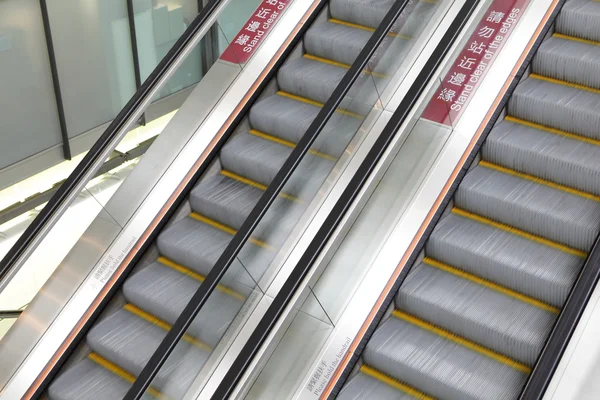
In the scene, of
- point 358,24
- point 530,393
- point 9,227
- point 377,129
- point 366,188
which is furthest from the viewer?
point 9,227

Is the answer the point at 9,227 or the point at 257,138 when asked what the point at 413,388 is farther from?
the point at 9,227

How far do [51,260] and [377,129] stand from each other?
2.94 m

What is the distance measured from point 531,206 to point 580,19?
1.64m

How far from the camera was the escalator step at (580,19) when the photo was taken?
578 centimetres

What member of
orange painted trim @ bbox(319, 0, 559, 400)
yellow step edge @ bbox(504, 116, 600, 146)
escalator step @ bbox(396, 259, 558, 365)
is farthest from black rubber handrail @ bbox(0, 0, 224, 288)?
yellow step edge @ bbox(504, 116, 600, 146)

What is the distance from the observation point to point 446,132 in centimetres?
563

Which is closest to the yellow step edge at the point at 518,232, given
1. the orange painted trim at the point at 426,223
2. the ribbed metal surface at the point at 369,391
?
the orange painted trim at the point at 426,223

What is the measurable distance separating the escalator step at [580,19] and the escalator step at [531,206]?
131 cm

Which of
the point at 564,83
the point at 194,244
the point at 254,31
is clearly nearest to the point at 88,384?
the point at 194,244

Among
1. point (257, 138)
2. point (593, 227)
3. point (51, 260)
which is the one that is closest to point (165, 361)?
point (51, 260)

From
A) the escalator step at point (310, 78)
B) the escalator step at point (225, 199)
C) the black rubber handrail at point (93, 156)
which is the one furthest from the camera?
the escalator step at point (310, 78)

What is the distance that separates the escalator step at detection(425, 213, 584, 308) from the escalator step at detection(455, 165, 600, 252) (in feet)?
0.32

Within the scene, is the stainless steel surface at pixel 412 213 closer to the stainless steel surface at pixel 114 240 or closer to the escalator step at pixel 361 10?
the escalator step at pixel 361 10

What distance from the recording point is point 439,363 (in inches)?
193
